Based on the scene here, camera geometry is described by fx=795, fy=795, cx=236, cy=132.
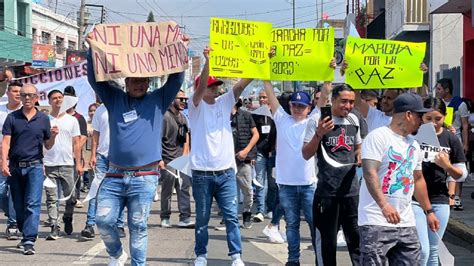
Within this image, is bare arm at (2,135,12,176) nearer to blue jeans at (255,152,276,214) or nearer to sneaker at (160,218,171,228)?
sneaker at (160,218,171,228)

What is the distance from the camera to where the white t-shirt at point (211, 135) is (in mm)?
8055

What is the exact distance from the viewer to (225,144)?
8.16 m

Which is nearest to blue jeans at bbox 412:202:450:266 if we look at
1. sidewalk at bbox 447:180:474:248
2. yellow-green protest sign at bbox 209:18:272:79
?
yellow-green protest sign at bbox 209:18:272:79

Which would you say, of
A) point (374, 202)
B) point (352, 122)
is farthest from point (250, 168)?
point (374, 202)

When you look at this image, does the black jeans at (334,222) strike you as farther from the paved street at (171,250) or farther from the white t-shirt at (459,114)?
the white t-shirt at (459,114)

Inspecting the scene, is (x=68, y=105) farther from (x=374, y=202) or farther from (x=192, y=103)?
(x=374, y=202)

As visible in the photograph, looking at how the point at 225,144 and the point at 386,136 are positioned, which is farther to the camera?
the point at 225,144

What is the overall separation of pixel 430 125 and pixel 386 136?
1081 millimetres

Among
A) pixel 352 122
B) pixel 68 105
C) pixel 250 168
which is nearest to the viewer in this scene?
pixel 352 122

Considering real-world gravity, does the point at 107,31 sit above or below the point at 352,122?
above

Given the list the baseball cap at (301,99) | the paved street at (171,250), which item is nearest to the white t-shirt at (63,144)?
the paved street at (171,250)

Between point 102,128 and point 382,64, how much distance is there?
3.80 m

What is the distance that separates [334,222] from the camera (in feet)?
23.1

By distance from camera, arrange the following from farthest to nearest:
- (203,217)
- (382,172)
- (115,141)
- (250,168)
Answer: (250,168) < (203,217) < (115,141) < (382,172)
